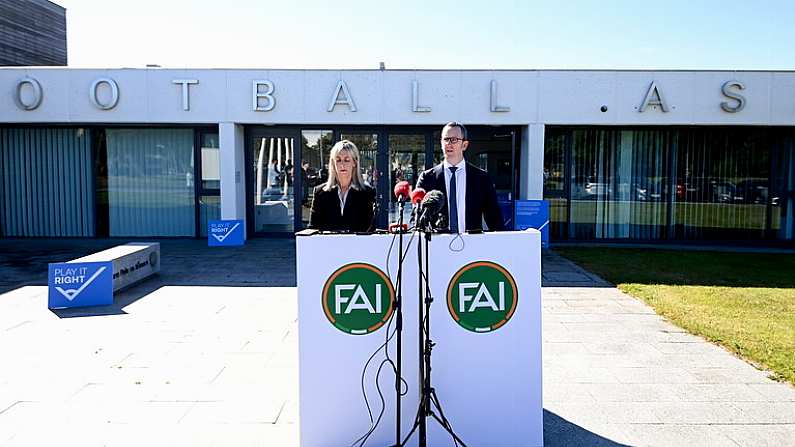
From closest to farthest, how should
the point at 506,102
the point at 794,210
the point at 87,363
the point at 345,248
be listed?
the point at 345,248, the point at 87,363, the point at 506,102, the point at 794,210

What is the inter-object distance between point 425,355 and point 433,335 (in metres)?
0.13

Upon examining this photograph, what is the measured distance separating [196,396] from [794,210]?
44.2 ft

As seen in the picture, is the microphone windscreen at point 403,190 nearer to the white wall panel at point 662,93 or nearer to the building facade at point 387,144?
the building facade at point 387,144

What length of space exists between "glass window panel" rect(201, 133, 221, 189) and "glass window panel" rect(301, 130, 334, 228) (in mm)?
1915

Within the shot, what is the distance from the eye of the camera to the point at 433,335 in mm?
3146

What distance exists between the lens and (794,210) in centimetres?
A: 1329

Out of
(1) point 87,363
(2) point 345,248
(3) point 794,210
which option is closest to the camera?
(2) point 345,248

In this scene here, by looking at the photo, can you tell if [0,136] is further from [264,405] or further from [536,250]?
[536,250]

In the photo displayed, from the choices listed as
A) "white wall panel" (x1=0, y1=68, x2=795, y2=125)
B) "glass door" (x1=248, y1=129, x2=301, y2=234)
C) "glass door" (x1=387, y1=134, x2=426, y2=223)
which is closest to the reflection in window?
"white wall panel" (x1=0, y1=68, x2=795, y2=125)

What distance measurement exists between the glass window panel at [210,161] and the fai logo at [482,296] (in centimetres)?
1124

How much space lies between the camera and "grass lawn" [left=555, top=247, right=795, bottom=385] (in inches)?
214

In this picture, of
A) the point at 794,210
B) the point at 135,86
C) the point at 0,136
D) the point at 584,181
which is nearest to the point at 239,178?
the point at 135,86

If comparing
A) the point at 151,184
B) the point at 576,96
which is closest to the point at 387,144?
the point at 576,96

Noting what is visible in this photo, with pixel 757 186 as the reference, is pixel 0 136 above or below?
above
